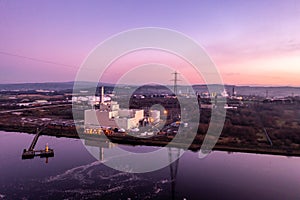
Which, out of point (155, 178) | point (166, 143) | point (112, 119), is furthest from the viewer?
point (112, 119)

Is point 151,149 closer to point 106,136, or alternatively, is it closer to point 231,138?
point 106,136

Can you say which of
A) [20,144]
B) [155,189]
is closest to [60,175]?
[155,189]

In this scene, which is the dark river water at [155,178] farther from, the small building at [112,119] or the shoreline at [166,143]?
the small building at [112,119]

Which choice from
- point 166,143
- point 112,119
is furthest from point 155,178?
point 112,119

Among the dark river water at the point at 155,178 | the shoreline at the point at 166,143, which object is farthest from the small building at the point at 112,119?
the dark river water at the point at 155,178

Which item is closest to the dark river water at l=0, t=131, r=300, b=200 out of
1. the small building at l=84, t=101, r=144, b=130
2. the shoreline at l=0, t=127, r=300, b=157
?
the shoreline at l=0, t=127, r=300, b=157

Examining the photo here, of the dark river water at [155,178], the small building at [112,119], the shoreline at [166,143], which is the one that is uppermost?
the small building at [112,119]

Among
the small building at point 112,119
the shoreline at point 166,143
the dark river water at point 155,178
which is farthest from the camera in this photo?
the small building at point 112,119

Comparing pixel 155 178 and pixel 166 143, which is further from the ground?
pixel 166 143

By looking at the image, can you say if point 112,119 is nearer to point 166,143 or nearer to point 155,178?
point 166,143
